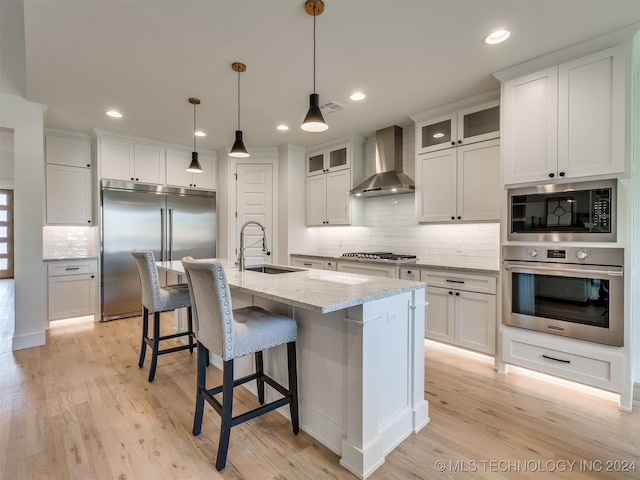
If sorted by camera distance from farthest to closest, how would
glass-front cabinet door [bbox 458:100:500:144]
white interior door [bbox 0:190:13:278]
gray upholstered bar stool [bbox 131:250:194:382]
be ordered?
white interior door [bbox 0:190:13:278] < glass-front cabinet door [bbox 458:100:500:144] < gray upholstered bar stool [bbox 131:250:194:382]

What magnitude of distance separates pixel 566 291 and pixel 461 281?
81 cm

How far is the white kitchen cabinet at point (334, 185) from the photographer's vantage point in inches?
172

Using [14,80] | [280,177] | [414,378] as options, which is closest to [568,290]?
[414,378]

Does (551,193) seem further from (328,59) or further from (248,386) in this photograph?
(248,386)

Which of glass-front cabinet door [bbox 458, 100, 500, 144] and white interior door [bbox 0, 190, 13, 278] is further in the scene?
white interior door [bbox 0, 190, 13, 278]

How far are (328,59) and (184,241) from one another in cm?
352

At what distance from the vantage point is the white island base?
156 centimetres

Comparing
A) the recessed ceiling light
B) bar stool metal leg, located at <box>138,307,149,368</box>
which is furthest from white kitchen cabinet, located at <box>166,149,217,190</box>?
the recessed ceiling light

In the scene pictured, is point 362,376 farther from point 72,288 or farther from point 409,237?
point 72,288

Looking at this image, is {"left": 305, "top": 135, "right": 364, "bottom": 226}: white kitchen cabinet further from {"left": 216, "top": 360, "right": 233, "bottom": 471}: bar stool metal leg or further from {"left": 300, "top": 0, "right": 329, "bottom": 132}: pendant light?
{"left": 216, "top": 360, "right": 233, "bottom": 471}: bar stool metal leg

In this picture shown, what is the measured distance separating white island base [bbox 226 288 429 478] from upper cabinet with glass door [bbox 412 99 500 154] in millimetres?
2003

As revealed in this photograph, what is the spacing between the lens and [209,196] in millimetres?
5141

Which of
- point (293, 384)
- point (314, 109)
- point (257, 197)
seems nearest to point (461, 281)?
point (293, 384)

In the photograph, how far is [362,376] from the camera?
154 centimetres
